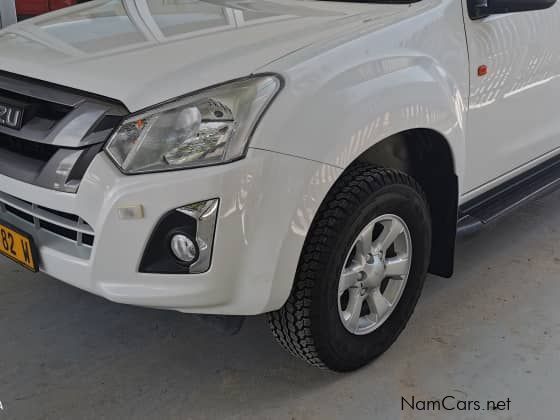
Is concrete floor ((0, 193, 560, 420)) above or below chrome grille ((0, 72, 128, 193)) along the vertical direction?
below

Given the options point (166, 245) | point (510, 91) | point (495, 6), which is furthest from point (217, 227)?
point (510, 91)

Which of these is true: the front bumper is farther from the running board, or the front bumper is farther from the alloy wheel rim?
the running board

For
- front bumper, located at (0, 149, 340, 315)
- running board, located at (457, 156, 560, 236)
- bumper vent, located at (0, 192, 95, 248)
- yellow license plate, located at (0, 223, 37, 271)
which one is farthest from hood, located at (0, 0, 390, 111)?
running board, located at (457, 156, 560, 236)

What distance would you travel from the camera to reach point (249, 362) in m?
2.16

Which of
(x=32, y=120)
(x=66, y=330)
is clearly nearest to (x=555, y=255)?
(x=66, y=330)

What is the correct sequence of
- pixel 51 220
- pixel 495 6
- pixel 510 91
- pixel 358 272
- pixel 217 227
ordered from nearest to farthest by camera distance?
pixel 217 227 < pixel 51 220 < pixel 358 272 < pixel 495 6 < pixel 510 91

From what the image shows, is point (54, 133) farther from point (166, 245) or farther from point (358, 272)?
point (358, 272)

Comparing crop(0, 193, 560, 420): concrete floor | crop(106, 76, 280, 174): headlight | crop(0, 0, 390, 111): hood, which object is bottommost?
crop(0, 193, 560, 420): concrete floor

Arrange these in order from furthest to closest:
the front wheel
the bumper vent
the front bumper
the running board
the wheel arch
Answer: the running board, the wheel arch, the front wheel, the bumper vent, the front bumper

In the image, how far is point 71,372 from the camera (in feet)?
6.87

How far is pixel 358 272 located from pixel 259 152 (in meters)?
0.58

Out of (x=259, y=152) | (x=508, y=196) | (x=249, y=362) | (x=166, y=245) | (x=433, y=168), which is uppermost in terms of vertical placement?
(x=259, y=152)

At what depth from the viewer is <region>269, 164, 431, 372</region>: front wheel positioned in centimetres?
179

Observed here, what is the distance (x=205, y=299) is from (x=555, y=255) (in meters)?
1.88
